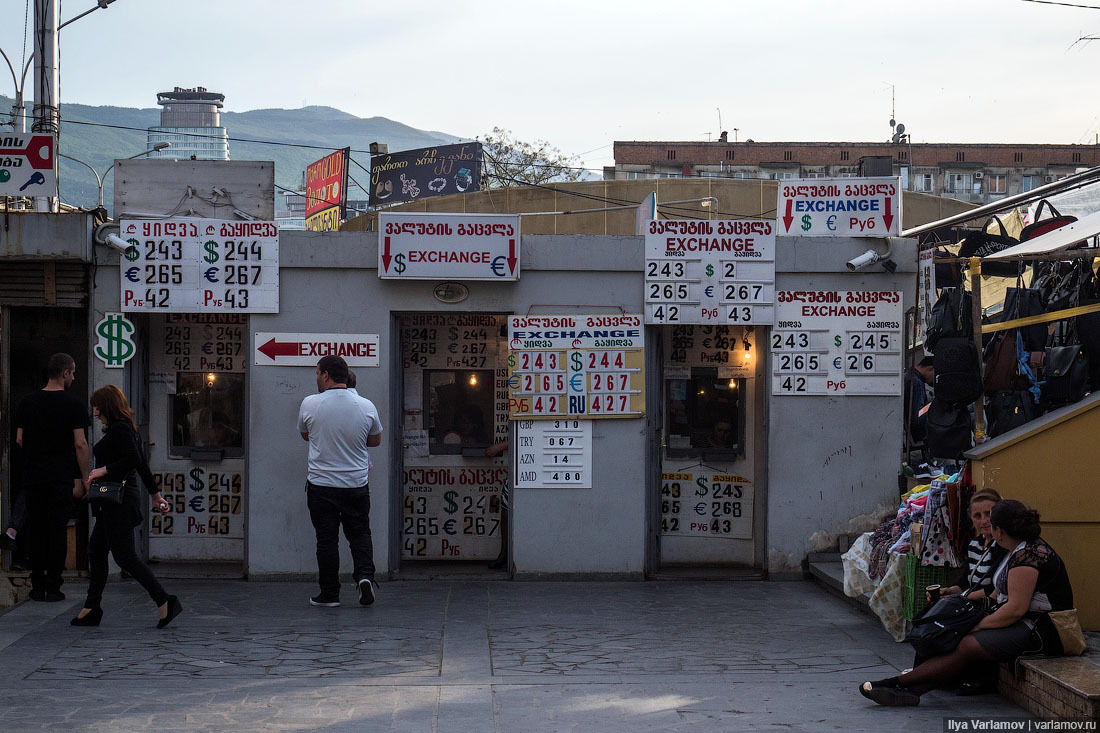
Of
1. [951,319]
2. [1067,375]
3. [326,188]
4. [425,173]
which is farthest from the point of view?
[326,188]

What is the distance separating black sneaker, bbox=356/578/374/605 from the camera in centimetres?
826

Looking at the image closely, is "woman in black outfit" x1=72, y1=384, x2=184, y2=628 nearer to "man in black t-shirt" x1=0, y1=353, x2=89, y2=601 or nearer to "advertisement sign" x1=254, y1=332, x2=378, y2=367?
"man in black t-shirt" x1=0, y1=353, x2=89, y2=601

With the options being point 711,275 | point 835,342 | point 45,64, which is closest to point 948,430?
point 835,342

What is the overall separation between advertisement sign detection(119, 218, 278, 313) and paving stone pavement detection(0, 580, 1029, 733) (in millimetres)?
2427

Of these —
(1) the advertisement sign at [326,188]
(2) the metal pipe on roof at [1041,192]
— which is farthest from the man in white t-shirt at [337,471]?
(1) the advertisement sign at [326,188]

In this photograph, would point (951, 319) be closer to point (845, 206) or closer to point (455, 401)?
point (845, 206)

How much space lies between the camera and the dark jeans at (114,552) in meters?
7.39

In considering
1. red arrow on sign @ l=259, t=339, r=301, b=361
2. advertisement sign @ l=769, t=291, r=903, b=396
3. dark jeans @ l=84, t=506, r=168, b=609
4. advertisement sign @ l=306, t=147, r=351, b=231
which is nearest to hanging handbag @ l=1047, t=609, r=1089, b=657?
advertisement sign @ l=769, t=291, r=903, b=396

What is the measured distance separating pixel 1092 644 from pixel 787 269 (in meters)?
4.07

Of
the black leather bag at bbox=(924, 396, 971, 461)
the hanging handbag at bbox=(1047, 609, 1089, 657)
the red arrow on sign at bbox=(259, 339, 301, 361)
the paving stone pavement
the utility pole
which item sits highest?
the utility pole

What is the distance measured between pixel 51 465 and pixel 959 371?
6956 mm

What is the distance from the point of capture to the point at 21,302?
9.25m

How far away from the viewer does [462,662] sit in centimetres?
679

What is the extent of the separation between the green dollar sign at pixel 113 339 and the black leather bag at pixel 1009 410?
7189 mm
